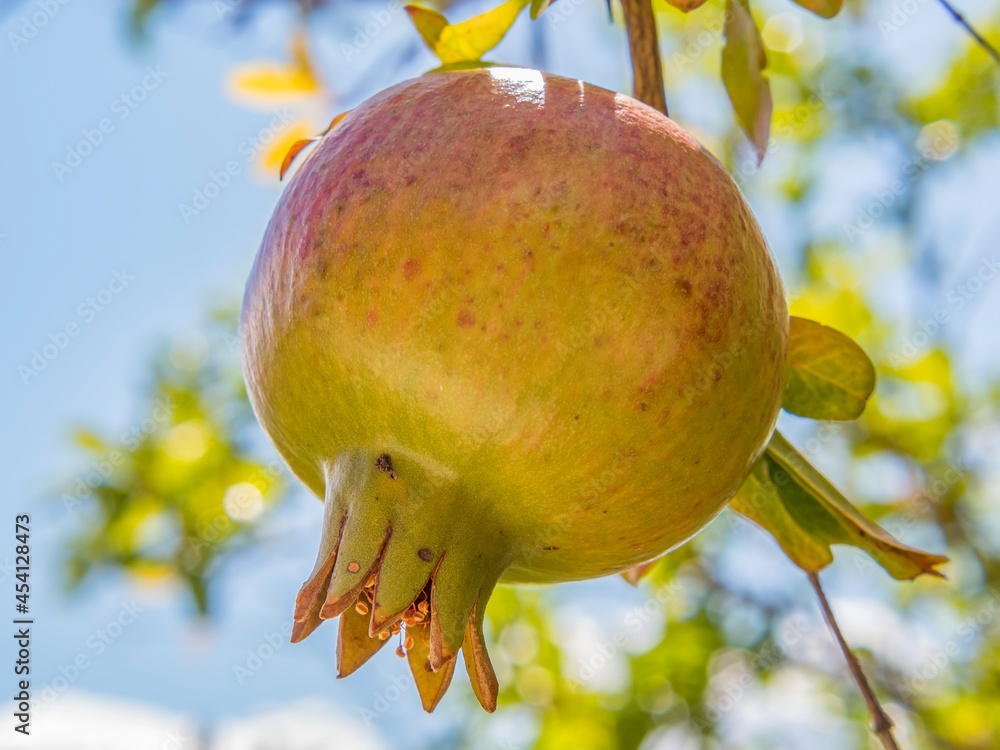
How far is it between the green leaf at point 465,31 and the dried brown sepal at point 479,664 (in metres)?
0.65

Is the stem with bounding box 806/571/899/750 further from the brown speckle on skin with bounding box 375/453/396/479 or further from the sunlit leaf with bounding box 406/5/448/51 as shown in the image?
the sunlit leaf with bounding box 406/5/448/51

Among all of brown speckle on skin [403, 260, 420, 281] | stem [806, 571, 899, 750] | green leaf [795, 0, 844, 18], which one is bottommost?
stem [806, 571, 899, 750]

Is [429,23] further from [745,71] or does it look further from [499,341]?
[499,341]

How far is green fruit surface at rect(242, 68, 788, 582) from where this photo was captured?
757 mm

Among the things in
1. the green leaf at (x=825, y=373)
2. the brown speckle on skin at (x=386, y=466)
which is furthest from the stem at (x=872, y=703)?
the brown speckle on skin at (x=386, y=466)

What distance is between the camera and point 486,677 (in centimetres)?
86

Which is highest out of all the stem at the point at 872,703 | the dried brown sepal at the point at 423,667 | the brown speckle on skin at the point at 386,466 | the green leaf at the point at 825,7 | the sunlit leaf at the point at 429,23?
the sunlit leaf at the point at 429,23

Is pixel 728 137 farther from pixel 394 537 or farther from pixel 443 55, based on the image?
pixel 394 537

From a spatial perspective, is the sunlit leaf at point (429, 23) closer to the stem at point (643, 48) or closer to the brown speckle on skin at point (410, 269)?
the stem at point (643, 48)

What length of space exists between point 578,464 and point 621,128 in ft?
1.00

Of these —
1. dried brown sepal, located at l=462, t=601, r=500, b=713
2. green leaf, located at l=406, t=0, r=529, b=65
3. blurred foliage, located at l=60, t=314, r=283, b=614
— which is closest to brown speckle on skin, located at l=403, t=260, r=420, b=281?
dried brown sepal, located at l=462, t=601, r=500, b=713

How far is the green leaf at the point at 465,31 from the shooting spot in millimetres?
1108

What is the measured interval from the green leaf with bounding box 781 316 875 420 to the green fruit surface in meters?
0.25

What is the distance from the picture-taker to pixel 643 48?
3.78 feet
